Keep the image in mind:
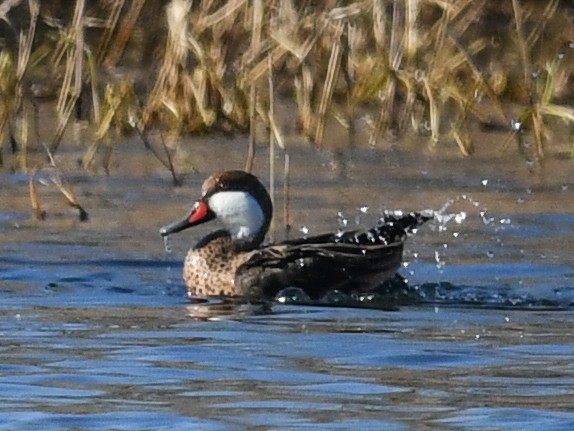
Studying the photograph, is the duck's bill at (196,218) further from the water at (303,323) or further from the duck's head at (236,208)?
the water at (303,323)

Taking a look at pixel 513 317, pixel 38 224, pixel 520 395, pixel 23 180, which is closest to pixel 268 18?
pixel 23 180

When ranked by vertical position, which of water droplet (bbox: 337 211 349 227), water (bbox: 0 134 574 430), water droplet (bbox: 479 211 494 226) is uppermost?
water droplet (bbox: 479 211 494 226)

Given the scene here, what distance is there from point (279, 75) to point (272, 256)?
615 cm

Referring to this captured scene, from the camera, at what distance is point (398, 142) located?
501 inches

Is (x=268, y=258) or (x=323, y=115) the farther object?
(x=323, y=115)

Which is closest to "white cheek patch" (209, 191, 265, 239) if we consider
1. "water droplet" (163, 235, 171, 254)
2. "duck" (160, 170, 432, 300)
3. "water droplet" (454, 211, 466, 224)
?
"duck" (160, 170, 432, 300)

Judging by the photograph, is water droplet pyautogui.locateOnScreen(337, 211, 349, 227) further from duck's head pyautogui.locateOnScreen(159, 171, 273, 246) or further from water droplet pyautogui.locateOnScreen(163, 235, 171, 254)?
duck's head pyautogui.locateOnScreen(159, 171, 273, 246)

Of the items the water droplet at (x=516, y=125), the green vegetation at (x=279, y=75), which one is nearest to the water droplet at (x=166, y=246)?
the green vegetation at (x=279, y=75)

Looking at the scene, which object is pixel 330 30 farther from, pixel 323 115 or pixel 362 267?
pixel 362 267

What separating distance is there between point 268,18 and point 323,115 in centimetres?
71

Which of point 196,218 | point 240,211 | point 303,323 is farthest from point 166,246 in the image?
point 303,323

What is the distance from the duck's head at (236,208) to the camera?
8.62 metres

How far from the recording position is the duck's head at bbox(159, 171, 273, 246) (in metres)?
8.62

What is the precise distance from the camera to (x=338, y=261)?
26.3 feet
